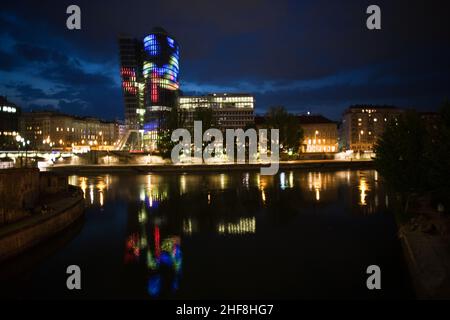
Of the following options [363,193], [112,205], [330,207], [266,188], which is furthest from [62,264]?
[363,193]

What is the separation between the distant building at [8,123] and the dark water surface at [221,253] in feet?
559

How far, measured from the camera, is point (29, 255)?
1941 cm

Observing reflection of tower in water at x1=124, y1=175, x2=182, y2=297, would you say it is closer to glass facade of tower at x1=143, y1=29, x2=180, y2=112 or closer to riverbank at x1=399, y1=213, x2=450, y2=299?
riverbank at x1=399, y1=213, x2=450, y2=299

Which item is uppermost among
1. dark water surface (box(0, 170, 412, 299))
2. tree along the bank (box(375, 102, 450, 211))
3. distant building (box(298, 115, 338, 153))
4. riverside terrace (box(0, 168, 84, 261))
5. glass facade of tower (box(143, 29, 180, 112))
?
glass facade of tower (box(143, 29, 180, 112))

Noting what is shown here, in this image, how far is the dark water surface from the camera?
15555 millimetres

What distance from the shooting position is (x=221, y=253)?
20.2m

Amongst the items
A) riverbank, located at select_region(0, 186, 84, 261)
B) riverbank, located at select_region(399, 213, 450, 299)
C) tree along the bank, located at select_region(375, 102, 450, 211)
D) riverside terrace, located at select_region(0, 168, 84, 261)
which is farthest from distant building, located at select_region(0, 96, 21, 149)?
riverbank, located at select_region(399, 213, 450, 299)

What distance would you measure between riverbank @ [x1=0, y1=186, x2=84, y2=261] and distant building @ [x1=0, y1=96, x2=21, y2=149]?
6685 inches

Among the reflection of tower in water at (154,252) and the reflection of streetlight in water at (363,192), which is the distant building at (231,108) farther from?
the reflection of tower in water at (154,252)

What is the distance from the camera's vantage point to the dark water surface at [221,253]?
15555mm

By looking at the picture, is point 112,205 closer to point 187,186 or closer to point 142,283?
point 187,186

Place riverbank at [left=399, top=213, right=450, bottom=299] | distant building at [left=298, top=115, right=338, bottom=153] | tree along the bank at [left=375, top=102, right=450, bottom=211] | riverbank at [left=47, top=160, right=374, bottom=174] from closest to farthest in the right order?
riverbank at [left=399, top=213, right=450, bottom=299], tree along the bank at [left=375, top=102, right=450, bottom=211], riverbank at [left=47, top=160, right=374, bottom=174], distant building at [left=298, top=115, right=338, bottom=153]

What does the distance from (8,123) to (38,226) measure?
191995mm
